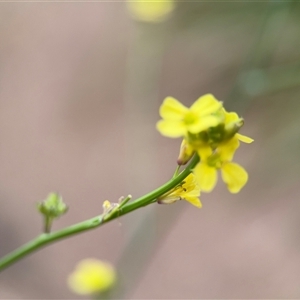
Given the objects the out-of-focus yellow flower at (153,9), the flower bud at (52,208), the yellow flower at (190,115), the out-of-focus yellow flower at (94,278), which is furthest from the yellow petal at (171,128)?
the out-of-focus yellow flower at (153,9)

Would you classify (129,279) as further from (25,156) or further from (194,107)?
(25,156)

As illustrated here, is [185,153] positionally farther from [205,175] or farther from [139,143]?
[139,143]

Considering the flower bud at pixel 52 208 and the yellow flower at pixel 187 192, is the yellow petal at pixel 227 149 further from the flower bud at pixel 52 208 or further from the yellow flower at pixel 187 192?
the flower bud at pixel 52 208

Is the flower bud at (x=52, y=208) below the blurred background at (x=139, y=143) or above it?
below

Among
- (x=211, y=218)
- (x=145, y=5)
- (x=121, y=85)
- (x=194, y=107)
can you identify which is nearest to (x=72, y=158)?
(x=121, y=85)

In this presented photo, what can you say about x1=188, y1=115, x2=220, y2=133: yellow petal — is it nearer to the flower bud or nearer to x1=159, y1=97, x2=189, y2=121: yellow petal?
x1=159, y1=97, x2=189, y2=121: yellow petal

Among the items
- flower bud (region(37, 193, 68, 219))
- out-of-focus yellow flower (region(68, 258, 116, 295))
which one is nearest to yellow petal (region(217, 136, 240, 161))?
flower bud (region(37, 193, 68, 219))

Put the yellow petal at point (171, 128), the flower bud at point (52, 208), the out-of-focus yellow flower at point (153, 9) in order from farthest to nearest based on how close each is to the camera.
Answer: the out-of-focus yellow flower at point (153, 9) < the flower bud at point (52, 208) < the yellow petal at point (171, 128)
